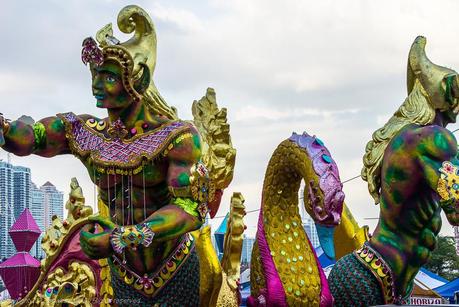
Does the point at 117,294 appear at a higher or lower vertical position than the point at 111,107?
lower

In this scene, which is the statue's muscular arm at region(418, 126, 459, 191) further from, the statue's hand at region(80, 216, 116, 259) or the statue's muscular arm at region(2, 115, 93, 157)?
the statue's muscular arm at region(2, 115, 93, 157)

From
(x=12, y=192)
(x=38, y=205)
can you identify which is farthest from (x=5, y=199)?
(x=38, y=205)

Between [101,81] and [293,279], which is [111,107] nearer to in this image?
[101,81]

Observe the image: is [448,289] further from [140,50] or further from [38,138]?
[38,138]

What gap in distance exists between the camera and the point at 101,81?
3416 millimetres

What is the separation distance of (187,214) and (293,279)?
2.21 feet

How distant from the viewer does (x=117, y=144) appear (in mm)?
3484

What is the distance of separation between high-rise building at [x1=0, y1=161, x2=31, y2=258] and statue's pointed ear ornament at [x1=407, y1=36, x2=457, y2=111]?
8.64 feet

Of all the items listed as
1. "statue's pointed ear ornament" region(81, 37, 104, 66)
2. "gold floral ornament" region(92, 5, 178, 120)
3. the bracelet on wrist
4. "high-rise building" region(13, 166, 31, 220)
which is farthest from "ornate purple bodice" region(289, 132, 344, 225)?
A: "high-rise building" region(13, 166, 31, 220)

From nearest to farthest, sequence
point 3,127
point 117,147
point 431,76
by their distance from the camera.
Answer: point 3,127, point 117,147, point 431,76

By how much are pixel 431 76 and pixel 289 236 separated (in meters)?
1.04

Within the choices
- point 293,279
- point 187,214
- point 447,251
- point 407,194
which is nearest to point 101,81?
point 187,214

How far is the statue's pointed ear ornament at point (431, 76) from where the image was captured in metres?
3.81

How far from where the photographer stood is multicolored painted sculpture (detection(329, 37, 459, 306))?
361cm
